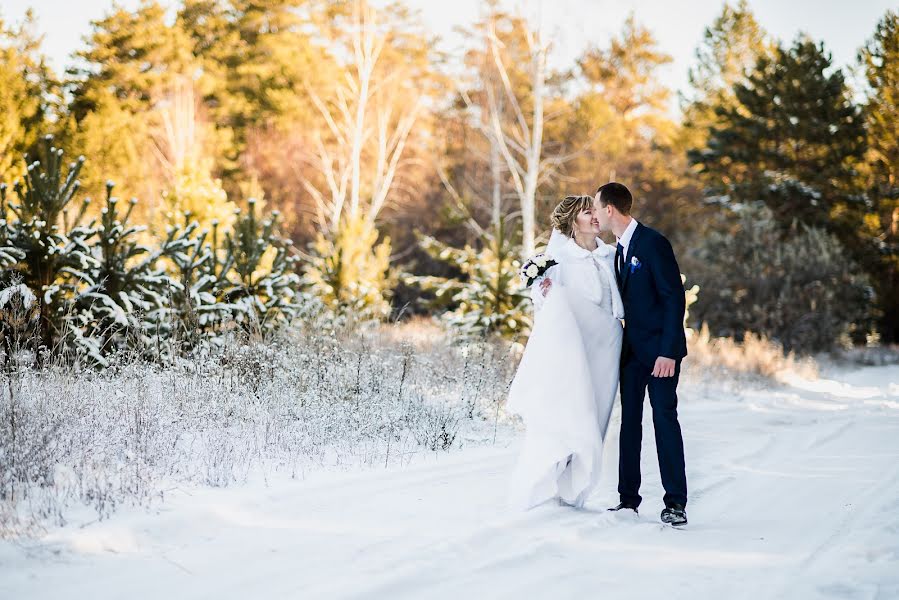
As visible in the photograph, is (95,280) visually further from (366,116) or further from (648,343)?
(366,116)

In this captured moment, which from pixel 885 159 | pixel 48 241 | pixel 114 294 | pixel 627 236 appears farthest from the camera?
pixel 885 159

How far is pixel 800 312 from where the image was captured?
1991 cm

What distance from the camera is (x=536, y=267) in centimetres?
516

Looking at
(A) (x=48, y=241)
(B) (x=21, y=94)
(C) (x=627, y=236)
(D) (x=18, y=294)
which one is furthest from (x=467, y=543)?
(B) (x=21, y=94)

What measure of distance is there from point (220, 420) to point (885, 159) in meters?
25.9

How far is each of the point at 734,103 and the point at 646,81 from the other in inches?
177

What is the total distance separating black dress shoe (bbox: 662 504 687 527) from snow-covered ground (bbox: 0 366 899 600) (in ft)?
0.30

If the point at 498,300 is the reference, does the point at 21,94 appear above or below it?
above

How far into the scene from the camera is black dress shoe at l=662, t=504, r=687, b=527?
4.71 meters

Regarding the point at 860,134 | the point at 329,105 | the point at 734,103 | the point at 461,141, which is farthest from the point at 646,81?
the point at 329,105

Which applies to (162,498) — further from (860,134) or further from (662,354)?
(860,134)

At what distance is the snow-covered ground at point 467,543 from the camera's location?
3.58m

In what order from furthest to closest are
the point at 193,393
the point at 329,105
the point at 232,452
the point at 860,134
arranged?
the point at 329,105 < the point at 860,134 < the point at 193,393 < the point at 232,452

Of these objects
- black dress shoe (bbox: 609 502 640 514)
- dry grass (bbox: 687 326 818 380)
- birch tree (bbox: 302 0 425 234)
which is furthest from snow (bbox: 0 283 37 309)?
birch tree (bbox: 302 0 425 234)
